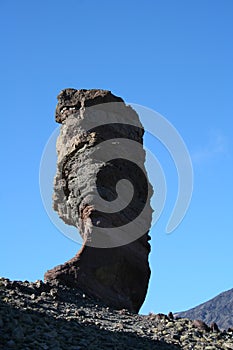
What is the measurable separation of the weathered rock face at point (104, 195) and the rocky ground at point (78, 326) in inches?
72.5

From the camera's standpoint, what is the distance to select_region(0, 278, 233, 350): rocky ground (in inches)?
532

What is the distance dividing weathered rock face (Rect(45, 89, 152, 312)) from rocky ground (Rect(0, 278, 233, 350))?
1.84 meters

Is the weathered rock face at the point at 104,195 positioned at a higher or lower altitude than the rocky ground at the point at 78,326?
higher

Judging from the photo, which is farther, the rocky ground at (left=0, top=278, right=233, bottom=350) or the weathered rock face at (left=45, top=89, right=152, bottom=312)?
the weathered rock face at (left=45, top=89, right=152, bottom=312)

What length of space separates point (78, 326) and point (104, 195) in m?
9.72

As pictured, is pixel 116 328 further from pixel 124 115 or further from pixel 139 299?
pixel 124 115

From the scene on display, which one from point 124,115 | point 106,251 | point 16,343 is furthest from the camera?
point 124,115

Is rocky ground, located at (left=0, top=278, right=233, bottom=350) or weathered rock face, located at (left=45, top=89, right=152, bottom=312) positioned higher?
weathered rock face, located at (left=45, top=89, right=152, bottom=312)

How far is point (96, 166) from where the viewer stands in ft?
82.7

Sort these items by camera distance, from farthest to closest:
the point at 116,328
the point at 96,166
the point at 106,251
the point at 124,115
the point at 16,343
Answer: the point at 124,115 < the point at 96,166 < the point at 106,251 < the point at 116,328 < the point at 16,343

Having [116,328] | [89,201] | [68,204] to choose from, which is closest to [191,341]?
[116,328]

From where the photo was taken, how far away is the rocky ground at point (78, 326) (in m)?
13.5

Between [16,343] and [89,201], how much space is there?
12.2 meters

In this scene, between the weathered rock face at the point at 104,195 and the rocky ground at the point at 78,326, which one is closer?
the rocky ground at the point at 78,326
